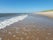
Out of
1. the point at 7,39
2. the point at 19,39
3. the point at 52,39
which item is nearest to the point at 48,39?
the point at 52,39

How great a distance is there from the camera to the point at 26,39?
24.0 ft

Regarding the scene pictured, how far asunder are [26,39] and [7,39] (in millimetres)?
1104

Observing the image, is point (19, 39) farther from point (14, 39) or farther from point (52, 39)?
point (52, 39)

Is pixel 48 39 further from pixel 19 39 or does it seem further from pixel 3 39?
pixel 3 39

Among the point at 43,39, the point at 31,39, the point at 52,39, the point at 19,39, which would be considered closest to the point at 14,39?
the point at 19,39

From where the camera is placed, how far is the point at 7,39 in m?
7.20

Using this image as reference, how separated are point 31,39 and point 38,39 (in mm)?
408

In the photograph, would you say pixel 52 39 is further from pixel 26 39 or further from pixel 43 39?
pixel 26 39

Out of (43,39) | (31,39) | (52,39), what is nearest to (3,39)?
(31,39)

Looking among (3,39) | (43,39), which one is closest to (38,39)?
(43,39)

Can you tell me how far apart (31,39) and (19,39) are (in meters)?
0.70

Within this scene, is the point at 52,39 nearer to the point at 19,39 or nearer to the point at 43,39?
the point at 43,39

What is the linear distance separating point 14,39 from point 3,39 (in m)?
0.63

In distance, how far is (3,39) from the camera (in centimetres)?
721
